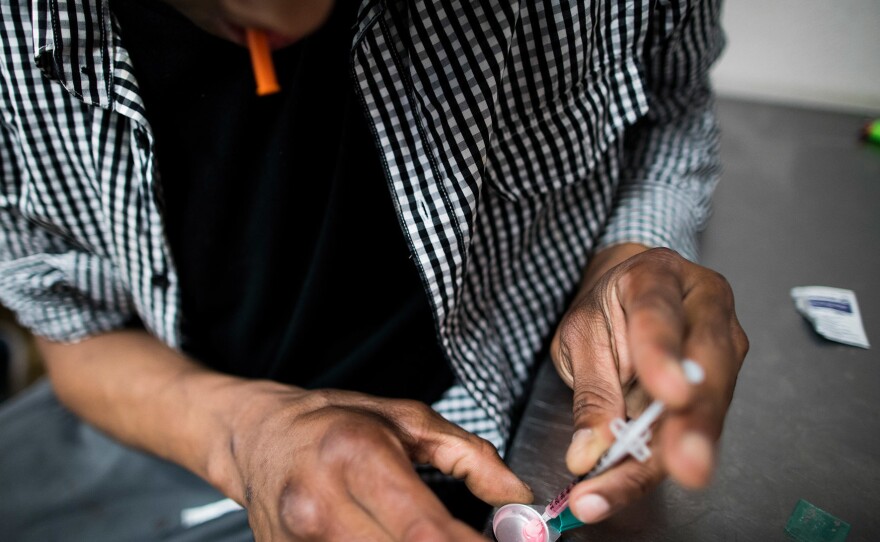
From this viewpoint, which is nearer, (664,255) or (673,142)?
(664,255)

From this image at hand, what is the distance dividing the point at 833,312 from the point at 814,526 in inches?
15.0

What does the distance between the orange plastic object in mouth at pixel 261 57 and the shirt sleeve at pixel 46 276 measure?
16.6 inches

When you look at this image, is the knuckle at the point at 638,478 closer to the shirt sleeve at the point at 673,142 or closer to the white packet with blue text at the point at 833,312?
the shirt sleeve at the point at 673,142

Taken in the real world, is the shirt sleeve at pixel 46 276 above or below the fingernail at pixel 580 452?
above

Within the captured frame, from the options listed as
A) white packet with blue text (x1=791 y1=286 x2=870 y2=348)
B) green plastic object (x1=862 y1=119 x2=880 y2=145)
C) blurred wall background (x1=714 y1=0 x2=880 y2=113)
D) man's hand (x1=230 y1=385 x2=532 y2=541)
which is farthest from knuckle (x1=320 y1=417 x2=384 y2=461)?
blurred wall background (x1=714 y1=0 x2=880 y2=113)

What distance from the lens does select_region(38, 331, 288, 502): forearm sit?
2.19ft

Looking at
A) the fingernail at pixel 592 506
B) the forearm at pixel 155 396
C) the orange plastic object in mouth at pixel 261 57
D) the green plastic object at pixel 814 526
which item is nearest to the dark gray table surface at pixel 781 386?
the green plastic object at pixel 814 526

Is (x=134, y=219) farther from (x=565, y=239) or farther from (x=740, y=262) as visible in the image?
(x=740, y=262)

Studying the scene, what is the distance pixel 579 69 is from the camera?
0.67 metres

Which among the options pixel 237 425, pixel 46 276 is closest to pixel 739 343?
pixel 237 425

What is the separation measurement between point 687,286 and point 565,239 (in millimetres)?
319

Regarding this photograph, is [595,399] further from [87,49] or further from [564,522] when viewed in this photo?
[87,49]

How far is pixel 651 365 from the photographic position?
0.39m

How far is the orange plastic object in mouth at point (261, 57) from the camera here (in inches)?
18.3
